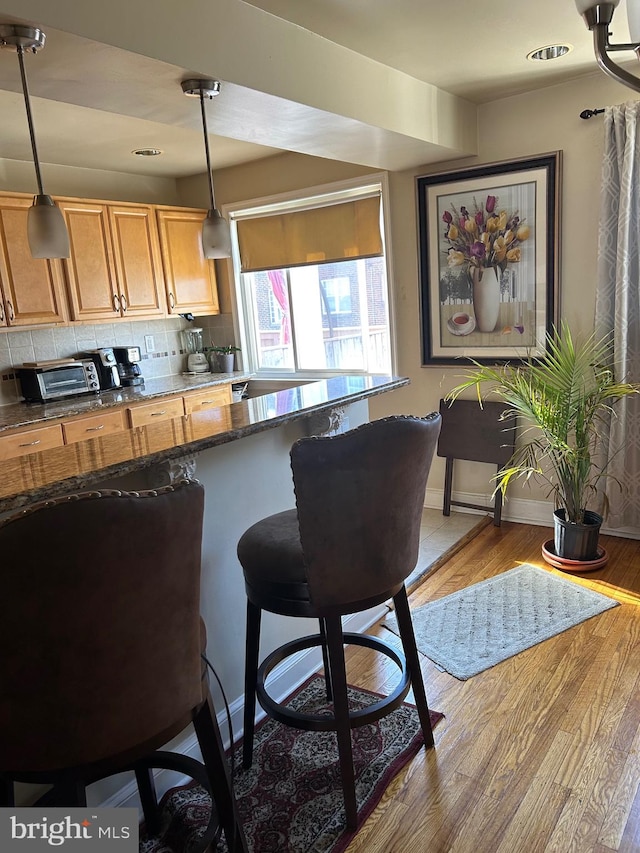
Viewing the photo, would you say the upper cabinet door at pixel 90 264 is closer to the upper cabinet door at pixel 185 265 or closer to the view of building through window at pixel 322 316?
the upper cabinet door at pixel 185 265

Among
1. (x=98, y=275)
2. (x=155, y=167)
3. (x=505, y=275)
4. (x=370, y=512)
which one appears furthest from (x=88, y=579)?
(x=155, y=167)

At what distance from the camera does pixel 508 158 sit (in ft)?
11.2

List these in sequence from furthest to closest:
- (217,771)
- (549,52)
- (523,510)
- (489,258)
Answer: (523,510), (489,258), (549,52), (217,771)

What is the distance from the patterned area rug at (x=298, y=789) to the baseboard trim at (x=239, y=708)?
0.05 meters

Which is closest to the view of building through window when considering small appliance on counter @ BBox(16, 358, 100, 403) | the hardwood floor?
small appliance on counter @ BBox(16, 358, 100, 403)

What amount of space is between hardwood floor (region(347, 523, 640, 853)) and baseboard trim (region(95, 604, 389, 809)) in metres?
0.16

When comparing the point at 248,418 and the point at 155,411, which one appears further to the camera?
the point at 155,411

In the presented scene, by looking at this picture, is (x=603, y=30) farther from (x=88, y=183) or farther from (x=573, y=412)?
(x=88, y=183)

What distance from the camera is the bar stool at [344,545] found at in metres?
1.48

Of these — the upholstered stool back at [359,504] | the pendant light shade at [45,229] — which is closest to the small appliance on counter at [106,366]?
the pendant light shade at [45,229]

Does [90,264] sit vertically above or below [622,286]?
above

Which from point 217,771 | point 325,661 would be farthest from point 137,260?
point 217,771

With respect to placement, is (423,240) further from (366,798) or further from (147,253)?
(366,798)

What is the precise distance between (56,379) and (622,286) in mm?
3343
